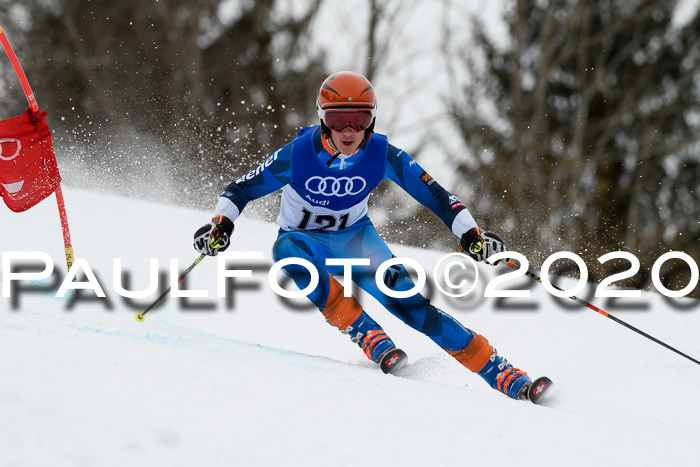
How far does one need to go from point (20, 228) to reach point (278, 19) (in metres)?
14.7

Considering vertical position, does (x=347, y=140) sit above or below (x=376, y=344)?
above

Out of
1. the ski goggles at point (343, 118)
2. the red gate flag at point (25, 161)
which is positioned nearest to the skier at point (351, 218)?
the ski goggles at point (343, 118)

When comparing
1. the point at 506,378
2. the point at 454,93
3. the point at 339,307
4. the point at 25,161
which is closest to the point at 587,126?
the point at 454,93

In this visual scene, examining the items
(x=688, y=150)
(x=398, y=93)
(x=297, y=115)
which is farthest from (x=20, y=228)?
(x=688, y=150)

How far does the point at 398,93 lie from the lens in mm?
21203

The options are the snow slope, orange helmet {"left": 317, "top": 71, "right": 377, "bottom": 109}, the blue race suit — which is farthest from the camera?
the blue race suit

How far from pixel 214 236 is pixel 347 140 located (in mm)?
757

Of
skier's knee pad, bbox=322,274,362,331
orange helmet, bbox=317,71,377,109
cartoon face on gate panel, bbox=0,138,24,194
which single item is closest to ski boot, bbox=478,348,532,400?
skier's knee pad, bbox=322,274,362,331

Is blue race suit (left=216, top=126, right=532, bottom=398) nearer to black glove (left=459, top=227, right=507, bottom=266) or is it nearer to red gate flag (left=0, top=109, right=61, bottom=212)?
black glove (left=459, top=227, right=507, bottom=266)

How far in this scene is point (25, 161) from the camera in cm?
392

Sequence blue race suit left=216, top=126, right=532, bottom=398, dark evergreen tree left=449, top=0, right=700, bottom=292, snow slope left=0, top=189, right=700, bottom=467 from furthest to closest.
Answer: dark evergreen tree left=449, top=0, right=700, bottom=292 → blue race suit left=216, top=126, right=532, bottom=398 → snow slope left=0, top=189, right=700, bottom=467

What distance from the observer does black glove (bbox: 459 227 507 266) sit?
3443 millimetres

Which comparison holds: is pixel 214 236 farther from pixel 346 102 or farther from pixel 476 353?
pixel 476 353

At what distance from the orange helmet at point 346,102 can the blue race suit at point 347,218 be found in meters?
0.16
